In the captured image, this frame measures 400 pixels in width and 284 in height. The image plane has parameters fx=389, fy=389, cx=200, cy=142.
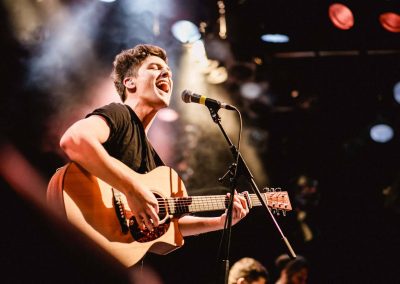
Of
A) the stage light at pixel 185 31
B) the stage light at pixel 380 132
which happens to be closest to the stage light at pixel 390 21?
the stage light at pixel 380 132

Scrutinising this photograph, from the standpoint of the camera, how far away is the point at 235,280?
192 inches

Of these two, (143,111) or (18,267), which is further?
(143,111)

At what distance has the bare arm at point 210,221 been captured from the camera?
3091 millimetres

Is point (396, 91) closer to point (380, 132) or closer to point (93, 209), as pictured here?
point (380, 132)

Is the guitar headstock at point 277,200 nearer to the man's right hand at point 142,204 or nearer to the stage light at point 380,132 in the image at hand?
the man's right hand at point 142,204

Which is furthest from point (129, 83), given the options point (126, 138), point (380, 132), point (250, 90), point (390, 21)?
point (380, 132)

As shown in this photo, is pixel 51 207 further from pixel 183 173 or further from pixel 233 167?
pixel 183 173

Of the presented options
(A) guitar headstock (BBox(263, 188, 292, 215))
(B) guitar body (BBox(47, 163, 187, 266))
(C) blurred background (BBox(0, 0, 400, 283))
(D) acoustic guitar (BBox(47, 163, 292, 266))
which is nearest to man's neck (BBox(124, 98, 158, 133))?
(D) acoustic guitar (BBox(47, 163, 292, 266))

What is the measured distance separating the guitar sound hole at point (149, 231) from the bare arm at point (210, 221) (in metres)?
0.38

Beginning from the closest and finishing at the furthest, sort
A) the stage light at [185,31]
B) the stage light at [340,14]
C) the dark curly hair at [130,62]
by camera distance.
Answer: the dark curly hair at [130,62] → the stage light at [185,31] → the stage light at [340,14]

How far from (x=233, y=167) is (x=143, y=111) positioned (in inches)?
36.4

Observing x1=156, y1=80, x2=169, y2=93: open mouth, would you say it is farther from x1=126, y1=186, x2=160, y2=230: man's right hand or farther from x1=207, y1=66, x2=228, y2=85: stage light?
x1=207, y1=66, x2=228, y2=85: stage light

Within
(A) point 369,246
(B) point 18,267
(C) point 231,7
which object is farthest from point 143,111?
(A) point 369,246

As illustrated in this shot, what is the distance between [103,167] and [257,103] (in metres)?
5.63
